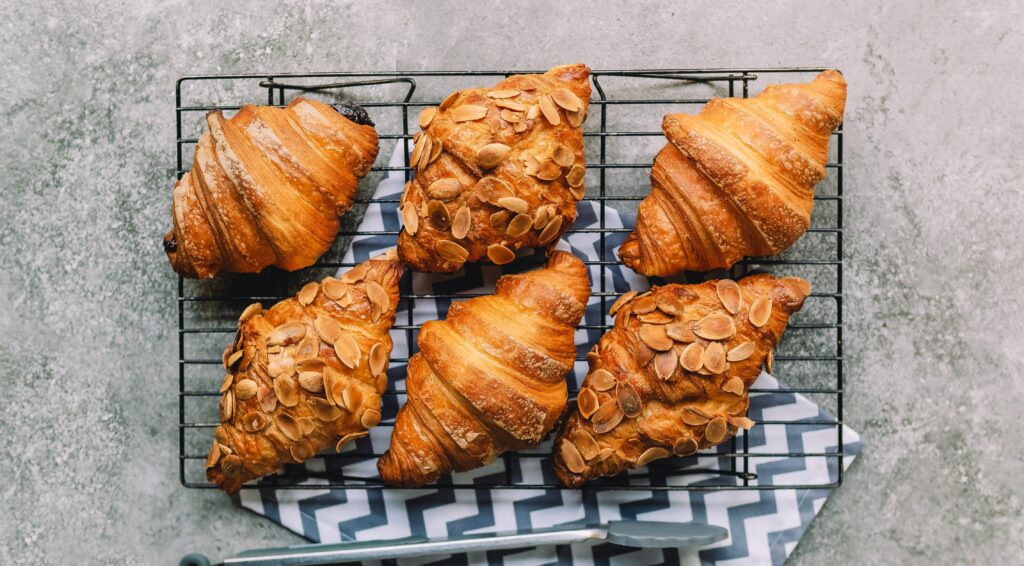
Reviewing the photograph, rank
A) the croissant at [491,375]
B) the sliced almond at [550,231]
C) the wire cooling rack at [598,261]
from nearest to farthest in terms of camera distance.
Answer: the croissant at [491,375]
the sliced almond at [550,231]
the wire cooling rack at [598,261]

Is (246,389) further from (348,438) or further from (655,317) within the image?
(655,317)

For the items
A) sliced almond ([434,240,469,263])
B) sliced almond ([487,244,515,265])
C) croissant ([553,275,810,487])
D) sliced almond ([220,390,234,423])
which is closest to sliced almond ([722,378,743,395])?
croissant ([553,275,810,487])

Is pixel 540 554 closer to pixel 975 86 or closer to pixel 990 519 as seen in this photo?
pixel 990 519

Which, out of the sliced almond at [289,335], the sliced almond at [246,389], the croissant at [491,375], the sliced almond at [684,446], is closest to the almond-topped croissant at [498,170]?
the croissant at [491,375]

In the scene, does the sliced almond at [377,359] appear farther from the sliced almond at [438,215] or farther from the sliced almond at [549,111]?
the sliced almond at [549,111]

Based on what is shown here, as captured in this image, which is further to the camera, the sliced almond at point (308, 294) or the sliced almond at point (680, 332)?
the sliced almond at point (308, 294)

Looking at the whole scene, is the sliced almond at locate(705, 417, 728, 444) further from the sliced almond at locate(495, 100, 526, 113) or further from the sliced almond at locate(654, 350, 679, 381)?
the sliced almond at locate(495, 100, 526, 113)
